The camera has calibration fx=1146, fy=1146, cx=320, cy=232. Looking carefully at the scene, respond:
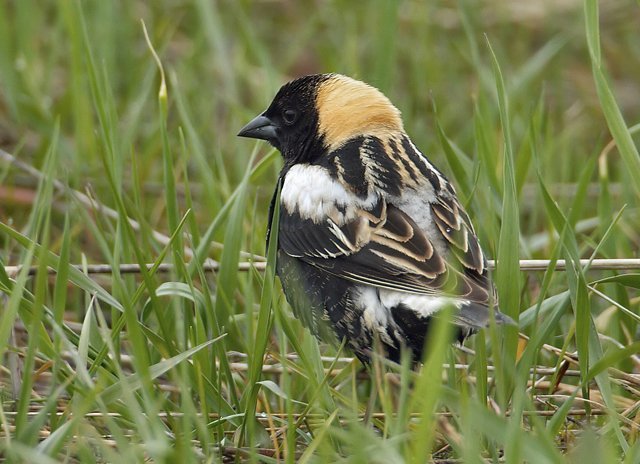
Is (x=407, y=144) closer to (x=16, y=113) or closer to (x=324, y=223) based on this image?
(x=324, y=223)

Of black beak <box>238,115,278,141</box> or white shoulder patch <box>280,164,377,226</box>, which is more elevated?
black beak <box>238,115,278,141</box>

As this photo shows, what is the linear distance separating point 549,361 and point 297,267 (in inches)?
29.4

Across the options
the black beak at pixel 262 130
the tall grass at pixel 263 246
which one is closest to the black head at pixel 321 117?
the black beak at pixel 262 130

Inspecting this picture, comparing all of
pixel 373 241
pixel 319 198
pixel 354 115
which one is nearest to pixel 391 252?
pixel 373 241

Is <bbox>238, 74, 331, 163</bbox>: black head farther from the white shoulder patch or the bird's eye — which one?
the white shoulder patch

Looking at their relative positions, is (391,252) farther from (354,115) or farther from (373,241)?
(354,115)

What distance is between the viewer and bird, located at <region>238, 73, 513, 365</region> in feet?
9.27

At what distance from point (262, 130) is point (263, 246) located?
1.38 ft

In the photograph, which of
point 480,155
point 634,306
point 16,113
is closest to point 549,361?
point 634,306

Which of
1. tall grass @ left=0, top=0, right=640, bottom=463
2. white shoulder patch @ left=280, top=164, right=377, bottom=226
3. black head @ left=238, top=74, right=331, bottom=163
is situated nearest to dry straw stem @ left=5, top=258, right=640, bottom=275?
tall grass @ left=0, top=0, right=640, bottom=463

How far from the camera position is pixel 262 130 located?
12.3 feet

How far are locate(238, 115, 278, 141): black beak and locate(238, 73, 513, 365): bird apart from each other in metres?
0.22

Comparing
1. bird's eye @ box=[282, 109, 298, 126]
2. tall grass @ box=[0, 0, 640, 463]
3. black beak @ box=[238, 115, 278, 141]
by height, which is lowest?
tall grass @ box=[0, 0, 640, 463]

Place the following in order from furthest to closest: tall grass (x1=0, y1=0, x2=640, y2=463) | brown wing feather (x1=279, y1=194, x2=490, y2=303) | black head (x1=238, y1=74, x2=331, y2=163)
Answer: black head (x1=238, y1=74, x2=331, y2=163) → brown wing feather (x1=279, y1=194, x2=490, y2=303) → tall grass (x1=0, y1=0, x2=640, y2=463)
